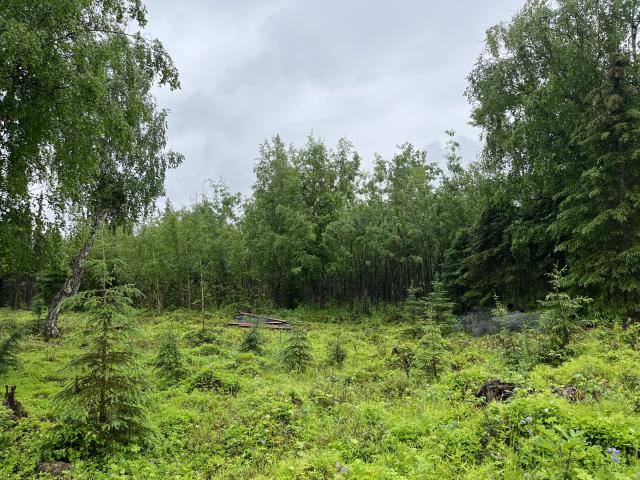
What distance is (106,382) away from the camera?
19.1 ft

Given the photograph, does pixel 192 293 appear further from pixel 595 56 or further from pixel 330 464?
pixel 330 464

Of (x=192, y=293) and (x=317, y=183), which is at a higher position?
(x=317, y=183)

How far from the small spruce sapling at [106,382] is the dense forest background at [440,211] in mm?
925

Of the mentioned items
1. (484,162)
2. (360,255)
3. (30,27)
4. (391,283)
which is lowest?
(391,283)

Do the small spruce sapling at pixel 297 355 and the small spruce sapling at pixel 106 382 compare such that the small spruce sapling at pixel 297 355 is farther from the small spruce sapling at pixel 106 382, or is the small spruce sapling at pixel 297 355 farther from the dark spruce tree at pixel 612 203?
the dark spruce tree at pixel 612 203

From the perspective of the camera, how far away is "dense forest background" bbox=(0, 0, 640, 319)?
13.9 meters

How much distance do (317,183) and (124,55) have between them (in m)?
23.6

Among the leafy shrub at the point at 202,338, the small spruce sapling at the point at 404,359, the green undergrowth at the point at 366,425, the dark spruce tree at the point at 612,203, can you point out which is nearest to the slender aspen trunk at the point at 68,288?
the leafy shrub at the point at 202,338

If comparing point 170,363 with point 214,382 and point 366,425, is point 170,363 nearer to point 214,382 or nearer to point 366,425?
point 214,382

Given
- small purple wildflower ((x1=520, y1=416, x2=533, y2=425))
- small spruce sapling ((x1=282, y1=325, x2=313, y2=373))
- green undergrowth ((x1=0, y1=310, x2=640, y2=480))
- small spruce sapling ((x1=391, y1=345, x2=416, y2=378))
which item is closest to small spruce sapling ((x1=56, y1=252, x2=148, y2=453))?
green undergrowth ((x1=0, y1=310, x2=640, y2=480))

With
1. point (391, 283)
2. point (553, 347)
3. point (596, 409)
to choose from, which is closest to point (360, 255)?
point (391, 283)

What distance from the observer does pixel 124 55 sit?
9.74m

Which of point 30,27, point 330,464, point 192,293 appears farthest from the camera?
point 192,293

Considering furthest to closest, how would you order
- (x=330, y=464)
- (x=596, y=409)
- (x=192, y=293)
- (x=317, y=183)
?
(x=192, y=293) < (x=317, y=183) < (x=596, y=409) < (x=330, y=464)
